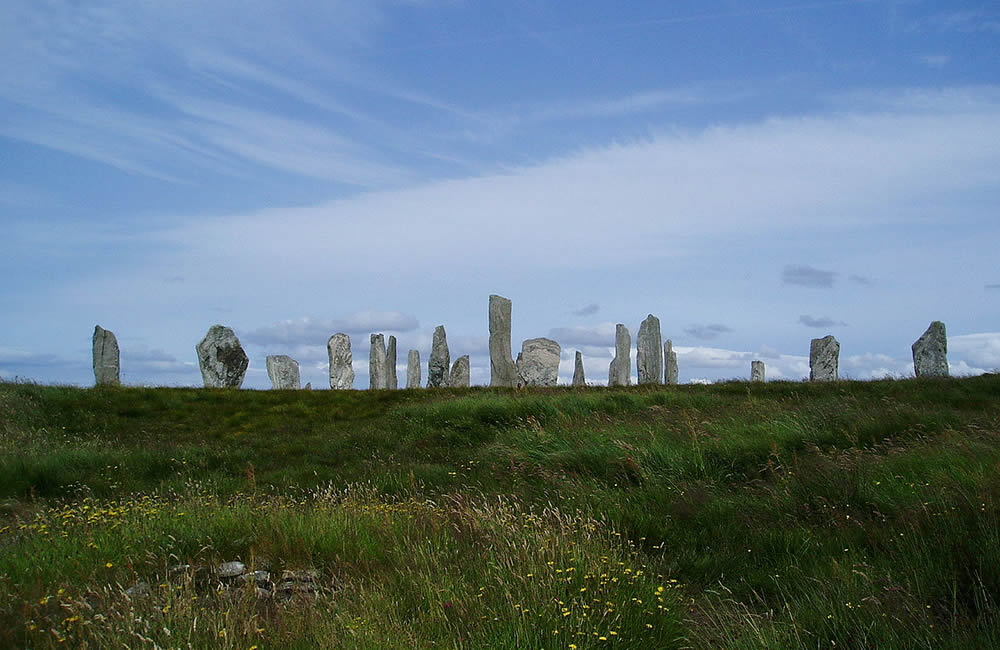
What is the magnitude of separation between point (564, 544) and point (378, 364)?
2784 centimetres

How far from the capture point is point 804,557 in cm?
687

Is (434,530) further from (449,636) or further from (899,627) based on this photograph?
(899,627)

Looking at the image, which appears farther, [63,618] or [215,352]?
[215,352]

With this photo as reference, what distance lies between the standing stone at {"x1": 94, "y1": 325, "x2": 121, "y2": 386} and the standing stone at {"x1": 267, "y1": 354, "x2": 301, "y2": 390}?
5761 millimetres

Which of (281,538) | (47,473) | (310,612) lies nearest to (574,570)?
(310,612)

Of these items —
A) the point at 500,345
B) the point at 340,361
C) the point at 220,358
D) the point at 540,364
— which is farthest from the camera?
the point at 340,361

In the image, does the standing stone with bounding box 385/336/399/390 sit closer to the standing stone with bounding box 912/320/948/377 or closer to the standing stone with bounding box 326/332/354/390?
the standing stone with bounding box 326/332/354/390

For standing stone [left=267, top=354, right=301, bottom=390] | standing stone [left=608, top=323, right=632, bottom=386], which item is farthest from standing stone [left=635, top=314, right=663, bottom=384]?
standing stone [left=267, top=354, right=301, bottom=390]

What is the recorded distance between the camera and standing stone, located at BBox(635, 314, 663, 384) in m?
30.8

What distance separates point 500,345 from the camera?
27.5 m

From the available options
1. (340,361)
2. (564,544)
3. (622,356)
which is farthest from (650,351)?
(564,544)

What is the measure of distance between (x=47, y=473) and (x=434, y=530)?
9.01 m

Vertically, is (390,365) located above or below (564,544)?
above

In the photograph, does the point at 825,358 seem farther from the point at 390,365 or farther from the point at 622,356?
the point at 390,365
